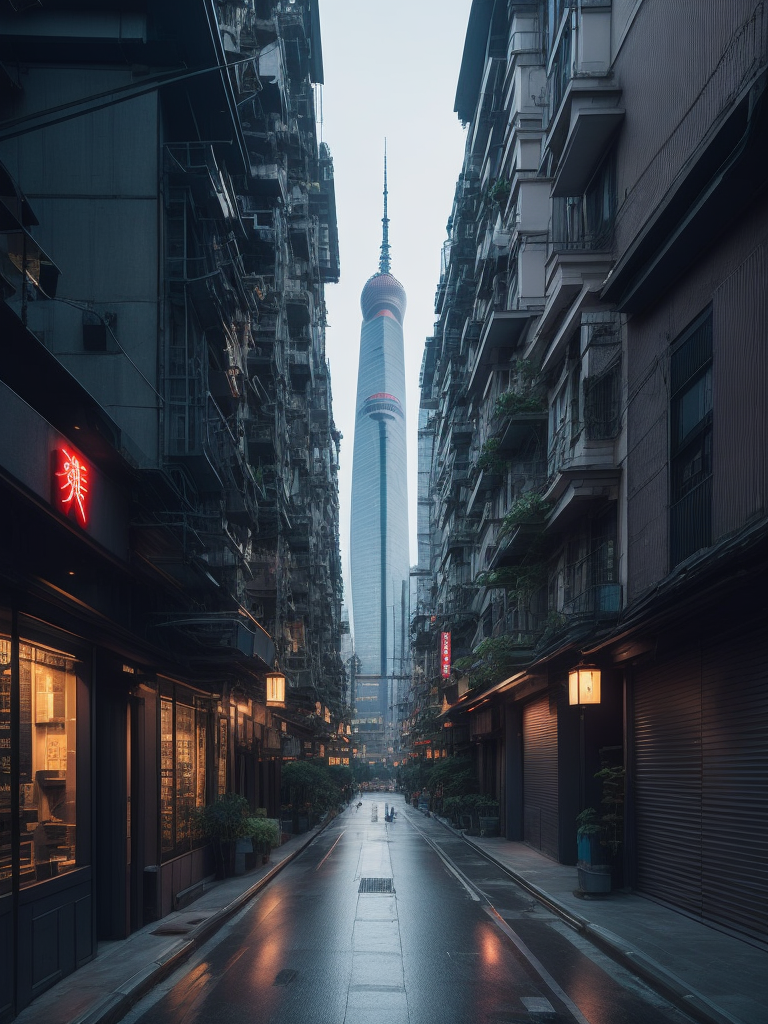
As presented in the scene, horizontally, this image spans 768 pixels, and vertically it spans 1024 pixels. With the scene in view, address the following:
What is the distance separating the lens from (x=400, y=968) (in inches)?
568

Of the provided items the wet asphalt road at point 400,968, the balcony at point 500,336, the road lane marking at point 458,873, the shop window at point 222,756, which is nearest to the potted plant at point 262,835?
the shop window at point 222,756

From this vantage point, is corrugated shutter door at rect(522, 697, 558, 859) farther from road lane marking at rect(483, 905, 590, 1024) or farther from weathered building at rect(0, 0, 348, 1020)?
road lane marking at rect(483, 905, 590, 1024)

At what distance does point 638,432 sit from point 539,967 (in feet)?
37.7

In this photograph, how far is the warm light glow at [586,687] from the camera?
72.7 feet

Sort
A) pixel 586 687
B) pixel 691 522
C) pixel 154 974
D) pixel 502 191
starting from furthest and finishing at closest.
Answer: pixel 502 191 < pixel 586 687 < pixel 691 522 < pixel 154 974

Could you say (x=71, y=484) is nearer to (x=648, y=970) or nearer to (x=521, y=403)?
(x=648, y=970)

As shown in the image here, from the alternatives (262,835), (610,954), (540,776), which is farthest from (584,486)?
(540,776)

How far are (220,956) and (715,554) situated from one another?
9.22m

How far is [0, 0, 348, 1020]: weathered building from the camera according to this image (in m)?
12.7

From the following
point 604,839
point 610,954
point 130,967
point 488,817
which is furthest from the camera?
point 488,817

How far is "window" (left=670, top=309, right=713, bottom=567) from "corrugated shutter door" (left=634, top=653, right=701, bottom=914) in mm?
2221

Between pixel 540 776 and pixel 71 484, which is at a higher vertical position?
pixel 71 484

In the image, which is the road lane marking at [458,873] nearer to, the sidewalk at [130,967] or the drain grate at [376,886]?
the drain grate at [376,886]

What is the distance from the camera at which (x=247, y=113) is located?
3262 centimetres
